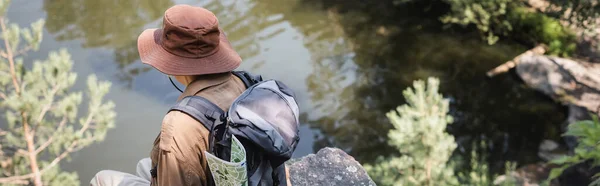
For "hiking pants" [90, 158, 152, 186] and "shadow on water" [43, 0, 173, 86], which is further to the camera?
"shadow on water" [43, 0, 173, 86]

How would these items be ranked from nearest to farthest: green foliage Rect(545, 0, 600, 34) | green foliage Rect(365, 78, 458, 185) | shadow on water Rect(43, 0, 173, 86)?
1. green foliage Rect(365, 78, 458, 185)
2. green foliage Rect(545, 0, 600, 34)
3. shadow on water Rect(43, 0, 173, 86)

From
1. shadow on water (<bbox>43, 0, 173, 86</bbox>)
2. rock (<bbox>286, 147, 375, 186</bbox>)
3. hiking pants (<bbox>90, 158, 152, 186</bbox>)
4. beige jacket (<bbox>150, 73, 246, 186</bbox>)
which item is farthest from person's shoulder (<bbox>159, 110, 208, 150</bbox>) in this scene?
shadow on water (<bbox>43, 0, 173, 86</bbox>)

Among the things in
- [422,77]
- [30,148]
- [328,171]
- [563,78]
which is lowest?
[328,171]

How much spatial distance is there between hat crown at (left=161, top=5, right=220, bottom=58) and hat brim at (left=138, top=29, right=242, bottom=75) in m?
0.02

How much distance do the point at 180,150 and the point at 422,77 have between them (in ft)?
30.8

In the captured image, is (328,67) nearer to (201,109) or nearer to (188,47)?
(188,47)

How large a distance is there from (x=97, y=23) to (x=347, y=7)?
572 cm

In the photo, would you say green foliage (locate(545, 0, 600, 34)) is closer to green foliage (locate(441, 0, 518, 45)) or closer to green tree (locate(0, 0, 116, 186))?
green foliage (locate(441, 0, 518, 45))

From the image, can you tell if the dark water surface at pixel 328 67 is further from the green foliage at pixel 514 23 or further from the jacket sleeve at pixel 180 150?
the jacket sleeve at pixel 180 150

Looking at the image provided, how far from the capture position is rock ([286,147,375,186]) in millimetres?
3301

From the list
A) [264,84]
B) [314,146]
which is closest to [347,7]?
[314,146]

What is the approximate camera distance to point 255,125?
1915mm

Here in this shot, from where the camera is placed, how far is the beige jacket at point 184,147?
1.94 metres

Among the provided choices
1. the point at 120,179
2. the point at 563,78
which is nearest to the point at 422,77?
the point at 563,78
